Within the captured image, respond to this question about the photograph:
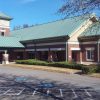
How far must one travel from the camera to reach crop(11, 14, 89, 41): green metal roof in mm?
41013

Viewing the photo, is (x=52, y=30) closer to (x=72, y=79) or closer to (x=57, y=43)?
(x=57, y=43)

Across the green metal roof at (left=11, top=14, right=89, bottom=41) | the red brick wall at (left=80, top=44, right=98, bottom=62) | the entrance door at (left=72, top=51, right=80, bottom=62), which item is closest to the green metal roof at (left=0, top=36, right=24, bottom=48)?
the green metal roof at (left=11, top=14, right=89, bottom=41)

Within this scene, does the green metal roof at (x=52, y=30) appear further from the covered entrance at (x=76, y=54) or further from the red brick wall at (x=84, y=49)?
the covered entrance at (x=76, y=54)

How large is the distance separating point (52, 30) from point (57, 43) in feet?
15.5

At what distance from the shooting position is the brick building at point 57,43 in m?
39.3

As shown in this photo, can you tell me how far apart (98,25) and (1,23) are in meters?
39.8

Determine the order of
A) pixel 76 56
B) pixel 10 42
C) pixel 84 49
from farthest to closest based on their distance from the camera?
pixel 10 42
pixel 76 56
pixel 84 49

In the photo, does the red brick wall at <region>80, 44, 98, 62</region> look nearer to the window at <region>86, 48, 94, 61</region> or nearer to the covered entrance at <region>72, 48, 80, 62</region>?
the window at <region>86, 48, 94, 61</region>

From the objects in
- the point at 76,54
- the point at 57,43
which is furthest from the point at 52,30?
the point at 76,54

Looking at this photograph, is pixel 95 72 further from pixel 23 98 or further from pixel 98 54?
pixel 23 98

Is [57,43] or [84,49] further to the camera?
[57,43]

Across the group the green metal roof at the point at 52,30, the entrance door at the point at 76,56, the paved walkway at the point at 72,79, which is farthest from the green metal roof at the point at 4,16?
the paved walkway at the point at 72,79

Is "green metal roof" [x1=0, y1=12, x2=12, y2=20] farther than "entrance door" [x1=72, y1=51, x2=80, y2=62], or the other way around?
"green metal roof" [x1=0, y1=12, x2=12, y2=20]

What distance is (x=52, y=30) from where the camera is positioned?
45.6 metres
